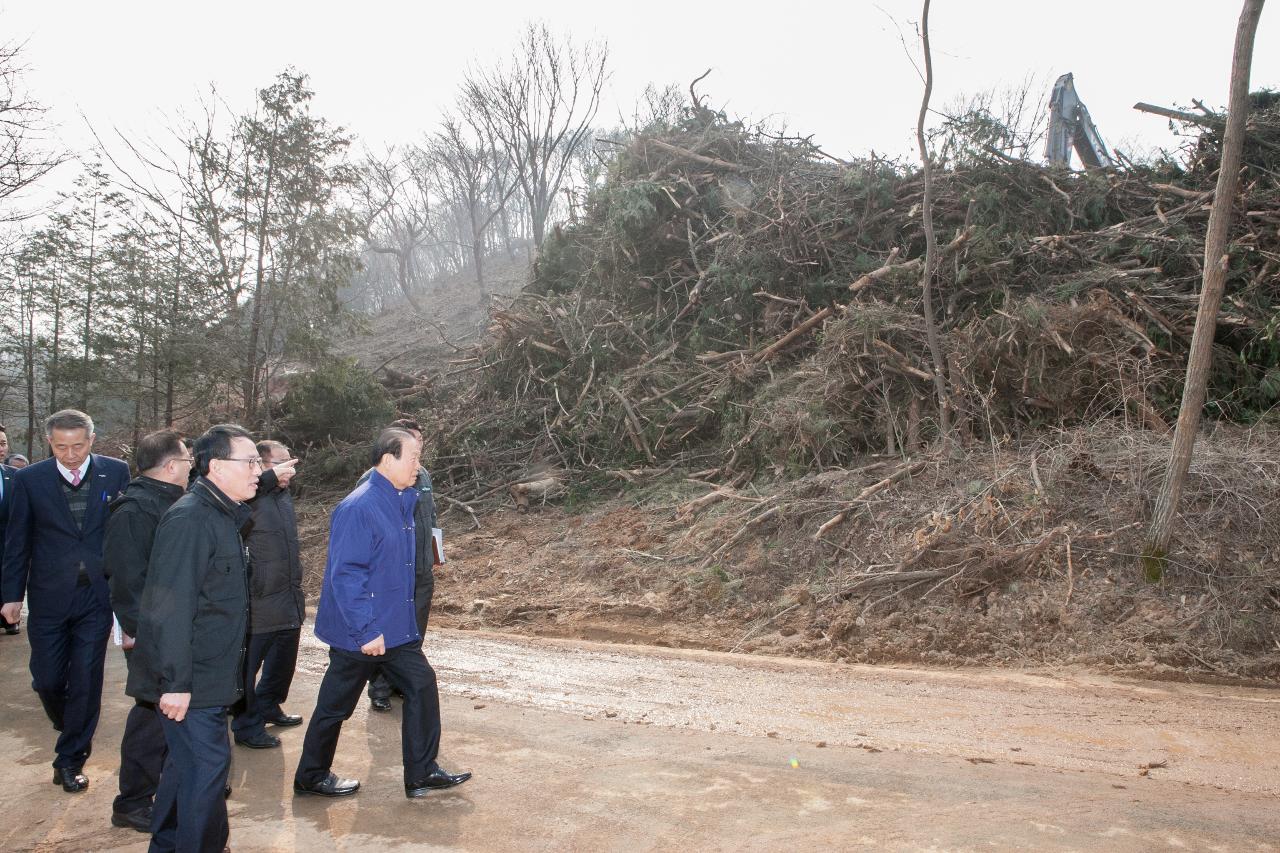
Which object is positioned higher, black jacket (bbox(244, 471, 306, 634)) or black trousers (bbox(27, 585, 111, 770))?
black jacket (bbox(244, 471, 306, 634))

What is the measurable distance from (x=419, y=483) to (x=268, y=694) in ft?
5.25

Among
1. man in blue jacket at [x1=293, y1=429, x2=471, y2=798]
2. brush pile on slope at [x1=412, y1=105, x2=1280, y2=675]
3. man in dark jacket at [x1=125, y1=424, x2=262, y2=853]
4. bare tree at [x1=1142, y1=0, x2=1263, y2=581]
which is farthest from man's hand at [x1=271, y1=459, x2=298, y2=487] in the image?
bare tree at [x1=1142, y1=0, x2=1263, y2=581]

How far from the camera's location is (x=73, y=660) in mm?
4863

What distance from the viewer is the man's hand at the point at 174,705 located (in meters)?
3.39

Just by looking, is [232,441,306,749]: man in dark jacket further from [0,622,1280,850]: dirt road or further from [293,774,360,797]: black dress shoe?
[293,774,360,797]: black dress shoe

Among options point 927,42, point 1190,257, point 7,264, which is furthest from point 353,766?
point 7,264

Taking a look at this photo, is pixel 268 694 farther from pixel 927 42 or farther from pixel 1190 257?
pixel 1190 257

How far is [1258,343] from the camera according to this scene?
30.4ft

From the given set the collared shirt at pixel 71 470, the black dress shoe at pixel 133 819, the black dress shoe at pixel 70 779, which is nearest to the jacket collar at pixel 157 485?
the collared shirt at pixel 71 470

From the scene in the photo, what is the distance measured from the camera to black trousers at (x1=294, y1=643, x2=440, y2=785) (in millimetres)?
4305

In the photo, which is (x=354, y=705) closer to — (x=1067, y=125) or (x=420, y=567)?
(x=420, y=567)

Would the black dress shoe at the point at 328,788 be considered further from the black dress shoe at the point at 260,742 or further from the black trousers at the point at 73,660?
the black trousers at the point at 73,660

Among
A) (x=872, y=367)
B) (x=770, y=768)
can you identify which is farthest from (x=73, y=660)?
(x=872, y=367)

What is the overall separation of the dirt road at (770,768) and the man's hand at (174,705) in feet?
2.95
